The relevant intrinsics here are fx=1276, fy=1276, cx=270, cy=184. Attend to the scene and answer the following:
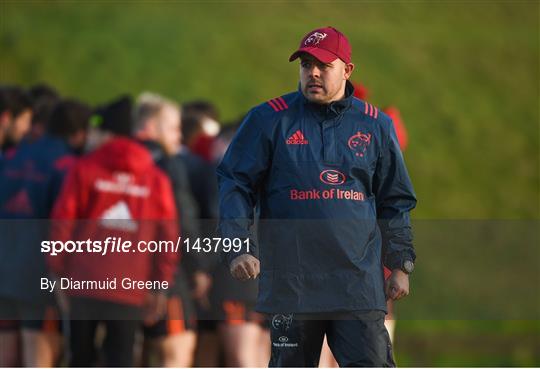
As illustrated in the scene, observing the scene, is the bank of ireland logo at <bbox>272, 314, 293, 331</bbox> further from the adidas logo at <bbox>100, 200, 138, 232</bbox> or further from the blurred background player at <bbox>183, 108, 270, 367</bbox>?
the blurred background player at <bbox>183, 108, 270, 367</bbox>

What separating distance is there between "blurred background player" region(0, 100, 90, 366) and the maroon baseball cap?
3.12 m

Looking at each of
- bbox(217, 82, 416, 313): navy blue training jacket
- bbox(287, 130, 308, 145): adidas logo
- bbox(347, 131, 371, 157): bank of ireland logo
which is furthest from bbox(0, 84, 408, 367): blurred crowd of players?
bbox(347, 131, 371, 157): bank of ireland logo

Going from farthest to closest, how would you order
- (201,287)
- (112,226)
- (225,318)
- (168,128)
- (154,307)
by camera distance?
(225,318), (201,287), (168,128), (154,307), (112,226)

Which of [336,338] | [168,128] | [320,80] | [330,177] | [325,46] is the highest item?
[168,128]

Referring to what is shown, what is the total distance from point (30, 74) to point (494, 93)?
7.10 m

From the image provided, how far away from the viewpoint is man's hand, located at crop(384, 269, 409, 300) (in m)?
5.95

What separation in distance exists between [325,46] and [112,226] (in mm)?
2755

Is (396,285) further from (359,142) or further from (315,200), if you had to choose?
(359,142)

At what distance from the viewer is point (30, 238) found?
8.60 metres

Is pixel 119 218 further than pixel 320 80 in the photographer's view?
Yes

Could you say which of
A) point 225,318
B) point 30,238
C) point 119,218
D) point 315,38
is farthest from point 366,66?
point 315,38

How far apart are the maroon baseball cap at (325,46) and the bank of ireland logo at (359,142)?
365 mm

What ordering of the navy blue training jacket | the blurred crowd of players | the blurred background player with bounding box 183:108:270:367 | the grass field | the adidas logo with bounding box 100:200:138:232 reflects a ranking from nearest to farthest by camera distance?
1. the navy blue training jacket
2. the adidas logo with bounding box 100:200:138:232
3. the blurred crowd of players
4. the blurred background player with bounding box 183:108:270:367
5. the grass field

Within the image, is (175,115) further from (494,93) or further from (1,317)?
(494,93)
